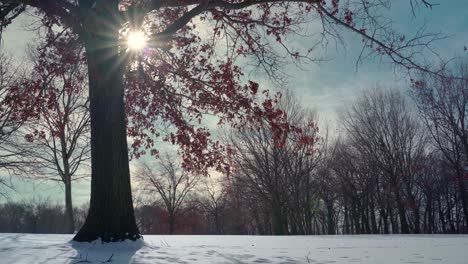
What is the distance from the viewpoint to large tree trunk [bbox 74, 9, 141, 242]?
15.7ft

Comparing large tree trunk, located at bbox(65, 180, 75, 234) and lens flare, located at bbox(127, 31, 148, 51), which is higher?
lens flare, located at bbox(127, 31, 148, 51)

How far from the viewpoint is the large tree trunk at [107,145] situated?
4781 mm

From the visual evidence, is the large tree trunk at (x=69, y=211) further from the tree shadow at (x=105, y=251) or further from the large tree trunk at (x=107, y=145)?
the tree shadow at (x=105, y=251)

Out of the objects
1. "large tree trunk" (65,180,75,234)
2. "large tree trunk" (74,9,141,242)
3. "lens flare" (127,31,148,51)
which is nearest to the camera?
"large tree trunk" (74,9,141,242)

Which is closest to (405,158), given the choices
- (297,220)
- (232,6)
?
(297,220)

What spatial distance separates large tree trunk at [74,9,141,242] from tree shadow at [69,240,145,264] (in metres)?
0.22

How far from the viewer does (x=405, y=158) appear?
26.2 meters

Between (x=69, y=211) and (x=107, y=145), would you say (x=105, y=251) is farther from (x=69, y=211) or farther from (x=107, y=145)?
(x=69, y=211)

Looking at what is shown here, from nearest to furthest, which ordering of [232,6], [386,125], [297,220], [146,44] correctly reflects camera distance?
[232,6]
[146,44]
[386,125]
[297,220]

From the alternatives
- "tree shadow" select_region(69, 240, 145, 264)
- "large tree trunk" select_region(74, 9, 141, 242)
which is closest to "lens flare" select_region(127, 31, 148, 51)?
"large tree trunk" select_region(74, 9, 141, 242)

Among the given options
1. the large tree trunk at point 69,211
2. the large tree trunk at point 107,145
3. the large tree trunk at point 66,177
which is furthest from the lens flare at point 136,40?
the large tree trunk at point 69,211

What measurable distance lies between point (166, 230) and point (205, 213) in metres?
8.11

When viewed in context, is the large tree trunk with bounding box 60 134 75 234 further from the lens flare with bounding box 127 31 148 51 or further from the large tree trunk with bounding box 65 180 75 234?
the lens flare with bounding box 127 31 148 51

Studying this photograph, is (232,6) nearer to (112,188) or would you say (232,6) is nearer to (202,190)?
(112,188)
